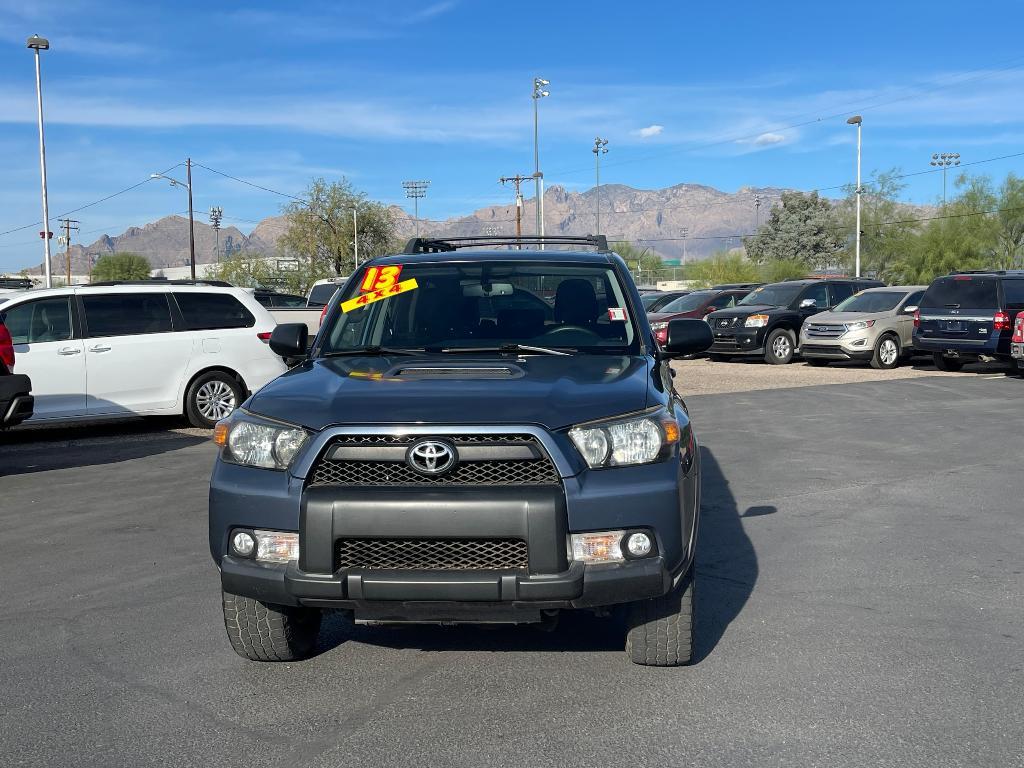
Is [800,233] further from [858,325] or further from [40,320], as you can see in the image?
[40,320]

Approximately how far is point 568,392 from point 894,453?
7.30m

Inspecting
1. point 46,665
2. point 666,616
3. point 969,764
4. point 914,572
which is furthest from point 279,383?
point 914,572

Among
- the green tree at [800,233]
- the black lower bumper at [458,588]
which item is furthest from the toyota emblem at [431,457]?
the green tree at [800,233]

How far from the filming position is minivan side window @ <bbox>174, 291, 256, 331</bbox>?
13.1 m

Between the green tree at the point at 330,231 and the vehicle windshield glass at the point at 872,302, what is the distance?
172 ft

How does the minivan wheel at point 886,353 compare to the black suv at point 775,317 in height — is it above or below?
below

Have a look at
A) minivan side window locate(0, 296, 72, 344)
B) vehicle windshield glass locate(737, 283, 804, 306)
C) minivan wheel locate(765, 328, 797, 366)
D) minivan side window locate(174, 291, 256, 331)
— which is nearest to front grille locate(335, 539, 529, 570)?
minivan side window locate(0, 296, 72, 344)

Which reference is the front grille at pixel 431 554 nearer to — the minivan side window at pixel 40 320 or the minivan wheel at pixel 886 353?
the minivan side window at pixel 40 320

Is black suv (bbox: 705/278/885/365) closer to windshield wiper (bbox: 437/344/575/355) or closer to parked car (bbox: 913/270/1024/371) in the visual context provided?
parked car (bbox: 913/270/1024/371)

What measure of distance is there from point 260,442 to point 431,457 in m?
0.72

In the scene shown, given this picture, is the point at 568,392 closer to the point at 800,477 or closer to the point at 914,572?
the point at 914,572

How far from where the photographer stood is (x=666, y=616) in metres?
4.43

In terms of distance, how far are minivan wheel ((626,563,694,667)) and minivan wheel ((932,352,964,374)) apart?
1802 centimetres

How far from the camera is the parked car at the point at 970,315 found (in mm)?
19516
